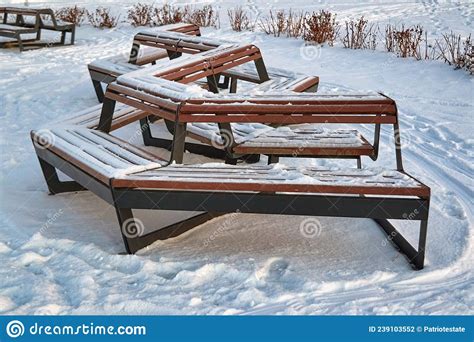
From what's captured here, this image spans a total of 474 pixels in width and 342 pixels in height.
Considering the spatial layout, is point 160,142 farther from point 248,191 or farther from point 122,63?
point 248,191

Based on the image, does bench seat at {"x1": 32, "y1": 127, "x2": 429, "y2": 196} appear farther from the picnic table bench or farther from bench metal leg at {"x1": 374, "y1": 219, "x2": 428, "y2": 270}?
bench metal leg at {"x1": 374, "y1": 219, "x2": 428, "y2": 270}

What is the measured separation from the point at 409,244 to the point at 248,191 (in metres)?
1.05

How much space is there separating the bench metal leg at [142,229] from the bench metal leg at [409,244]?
1159mm

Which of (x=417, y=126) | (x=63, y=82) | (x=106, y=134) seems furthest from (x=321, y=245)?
(x=63, y=82)

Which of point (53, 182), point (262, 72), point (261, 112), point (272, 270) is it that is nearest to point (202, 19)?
point (262, 72)

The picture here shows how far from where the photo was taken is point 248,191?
146 inches

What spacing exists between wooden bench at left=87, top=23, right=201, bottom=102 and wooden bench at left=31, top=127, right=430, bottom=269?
3153 mm

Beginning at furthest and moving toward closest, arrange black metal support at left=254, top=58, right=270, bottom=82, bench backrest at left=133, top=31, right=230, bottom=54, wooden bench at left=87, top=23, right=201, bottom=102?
wooden bench at left=87, top=23, right=201, bottom=102 < bench backrest at left=133, top=31, right=230, bottom=54 < black metal support at left=254, top=58, right=270, bottom=82

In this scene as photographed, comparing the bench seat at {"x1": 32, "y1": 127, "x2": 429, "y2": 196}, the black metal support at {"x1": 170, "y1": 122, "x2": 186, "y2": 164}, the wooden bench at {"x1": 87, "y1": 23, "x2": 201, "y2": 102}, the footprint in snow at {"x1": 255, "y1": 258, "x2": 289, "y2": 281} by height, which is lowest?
the footprint in snow at {"x1": 255, "y1": 258, "x2": 289, "y2": 281}

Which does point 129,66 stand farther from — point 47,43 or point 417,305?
point 417,305

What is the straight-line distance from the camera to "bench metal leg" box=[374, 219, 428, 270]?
12.1 feet

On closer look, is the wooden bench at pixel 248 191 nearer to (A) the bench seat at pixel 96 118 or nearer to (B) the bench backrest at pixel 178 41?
(A) the bench seat at pixel 96 118

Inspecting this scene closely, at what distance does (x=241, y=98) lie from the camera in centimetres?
416

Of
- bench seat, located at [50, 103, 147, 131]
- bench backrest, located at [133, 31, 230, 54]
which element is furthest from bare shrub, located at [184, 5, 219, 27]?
bench seat, located at [50, 103, 147, 131]
